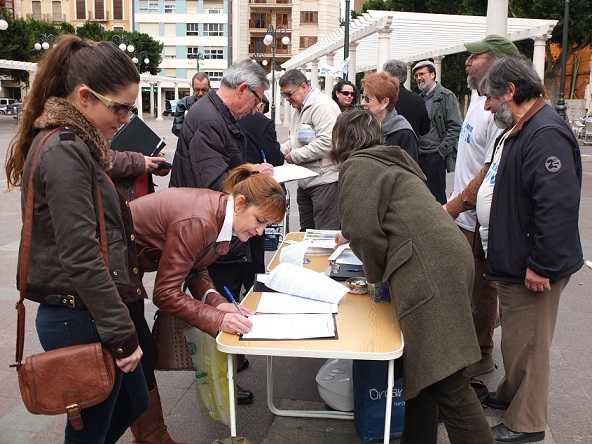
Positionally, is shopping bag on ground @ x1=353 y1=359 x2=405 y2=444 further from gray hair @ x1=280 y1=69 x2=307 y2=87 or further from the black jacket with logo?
gray hair @ x1=280 y1=69 x2=307 y2=87

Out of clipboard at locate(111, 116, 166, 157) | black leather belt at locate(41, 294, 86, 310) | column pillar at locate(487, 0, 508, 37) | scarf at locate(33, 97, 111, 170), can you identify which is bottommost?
black leather belt at locate(41, 294, 86, 310)

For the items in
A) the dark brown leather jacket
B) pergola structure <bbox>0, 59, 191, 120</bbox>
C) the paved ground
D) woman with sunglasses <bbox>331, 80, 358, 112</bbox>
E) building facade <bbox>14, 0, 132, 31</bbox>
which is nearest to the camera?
the dark brown leather jacket

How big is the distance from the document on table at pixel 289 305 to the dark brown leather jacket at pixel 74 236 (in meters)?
0.80

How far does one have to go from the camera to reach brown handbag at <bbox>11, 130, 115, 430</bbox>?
2043mm

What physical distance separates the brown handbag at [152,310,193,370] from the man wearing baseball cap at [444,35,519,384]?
66.3 inches

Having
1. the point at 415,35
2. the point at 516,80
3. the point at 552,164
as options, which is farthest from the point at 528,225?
the point at 415,35

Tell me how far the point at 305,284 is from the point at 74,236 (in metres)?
1.25

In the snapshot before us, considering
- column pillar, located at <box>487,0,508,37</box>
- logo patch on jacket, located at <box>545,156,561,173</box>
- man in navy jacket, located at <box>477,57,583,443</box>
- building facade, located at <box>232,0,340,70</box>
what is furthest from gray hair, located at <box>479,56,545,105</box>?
building facade, located at <box>232,0,340,70</box>

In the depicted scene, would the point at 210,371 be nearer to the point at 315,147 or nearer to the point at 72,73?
the point at 72,73

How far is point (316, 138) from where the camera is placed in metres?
5.27

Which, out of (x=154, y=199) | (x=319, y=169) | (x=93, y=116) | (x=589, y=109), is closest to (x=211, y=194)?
(x=154, y=199)

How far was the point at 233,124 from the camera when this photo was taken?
3652mm

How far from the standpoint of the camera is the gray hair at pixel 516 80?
2.89m

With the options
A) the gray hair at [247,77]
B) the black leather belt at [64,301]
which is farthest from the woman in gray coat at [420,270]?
the gray hair at [247,77]
